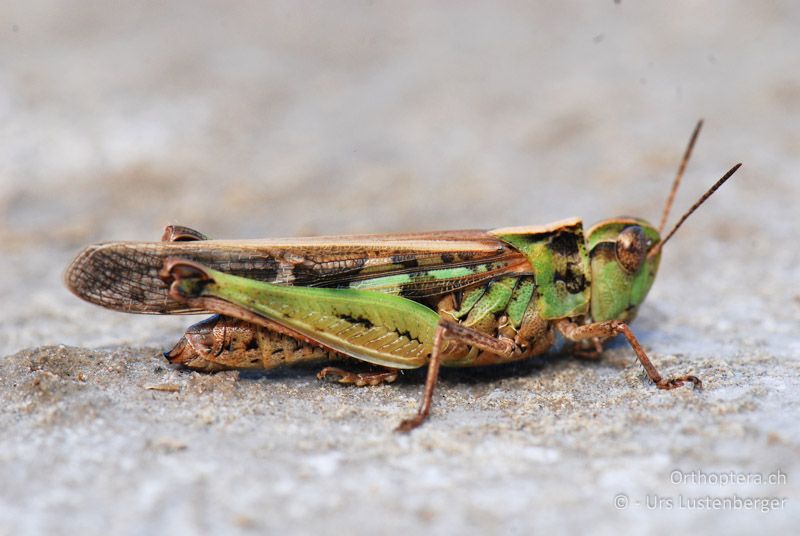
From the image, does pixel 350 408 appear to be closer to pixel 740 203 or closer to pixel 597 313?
pixel 597 313

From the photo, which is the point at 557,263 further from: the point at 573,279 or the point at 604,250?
the point at 604,250

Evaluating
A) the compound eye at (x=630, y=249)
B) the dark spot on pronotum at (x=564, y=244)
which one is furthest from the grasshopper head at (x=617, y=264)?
the dark spot on pronotum at (x=564, y=244)

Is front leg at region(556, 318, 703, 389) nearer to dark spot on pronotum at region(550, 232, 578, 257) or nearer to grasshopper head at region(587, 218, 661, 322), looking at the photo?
grasshopper head at region(587, 218, 661, 322)

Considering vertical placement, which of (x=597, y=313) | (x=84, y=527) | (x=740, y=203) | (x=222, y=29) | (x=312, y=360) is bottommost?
(x=84, y=527)

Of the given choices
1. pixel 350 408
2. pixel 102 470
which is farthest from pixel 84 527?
pixel 350 408

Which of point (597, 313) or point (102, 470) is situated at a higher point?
point (597, 313)

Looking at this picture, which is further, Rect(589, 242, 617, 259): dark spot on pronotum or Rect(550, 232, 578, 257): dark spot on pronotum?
Rect(589, 242, 617, 259): dark spot on pronotum

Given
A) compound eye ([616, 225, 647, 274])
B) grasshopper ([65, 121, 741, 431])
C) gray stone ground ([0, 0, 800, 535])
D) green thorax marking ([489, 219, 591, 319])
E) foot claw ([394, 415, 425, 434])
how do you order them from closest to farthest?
1. gray stone ground ([0, 0, 800, 535])
2. foot claw ([394, 415, 425, 434])
3. grasshopper ([65, 121, 741, 431])
4. green thorax marking ([489, 219, 591, 319])
5. compound eye ([616, 225, 647, 274])

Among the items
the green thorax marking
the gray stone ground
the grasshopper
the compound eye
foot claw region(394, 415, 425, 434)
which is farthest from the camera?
the compound eye

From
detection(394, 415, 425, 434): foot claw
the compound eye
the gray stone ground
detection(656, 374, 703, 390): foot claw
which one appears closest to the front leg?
detection(656, 374, 703, 390): foot claw
